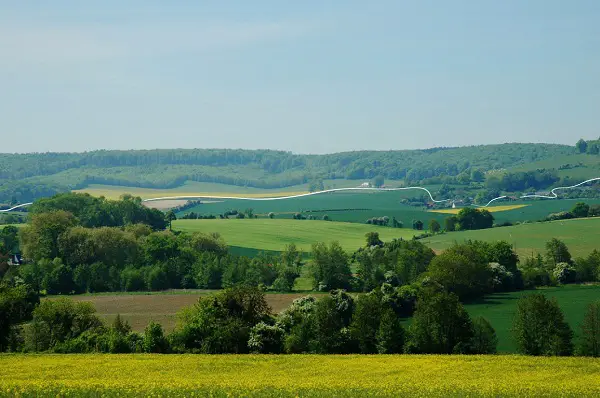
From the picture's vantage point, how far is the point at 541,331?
194 ft

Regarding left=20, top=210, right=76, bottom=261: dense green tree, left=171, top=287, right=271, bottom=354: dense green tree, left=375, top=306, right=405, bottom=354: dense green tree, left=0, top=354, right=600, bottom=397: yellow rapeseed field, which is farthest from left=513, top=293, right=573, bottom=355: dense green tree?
left=20, top=210, right=76, bottom=261: dense green tree

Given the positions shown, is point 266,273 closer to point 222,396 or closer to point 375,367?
point 375,367

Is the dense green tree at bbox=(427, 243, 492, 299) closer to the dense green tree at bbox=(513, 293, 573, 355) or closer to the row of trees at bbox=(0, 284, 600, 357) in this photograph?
the row of trees at bbox=(0, 284, 600, 357)

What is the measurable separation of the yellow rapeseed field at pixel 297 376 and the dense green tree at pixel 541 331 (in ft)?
15.7

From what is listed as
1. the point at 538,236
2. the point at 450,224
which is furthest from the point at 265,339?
the point at 450,224

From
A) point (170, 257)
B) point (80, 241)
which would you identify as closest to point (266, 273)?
point (170, 257)

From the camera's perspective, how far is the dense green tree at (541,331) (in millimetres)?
58500

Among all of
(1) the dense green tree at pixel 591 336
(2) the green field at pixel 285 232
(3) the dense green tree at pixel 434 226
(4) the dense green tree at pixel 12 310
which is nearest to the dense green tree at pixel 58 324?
(4) the dense green tree at pixel 12 310

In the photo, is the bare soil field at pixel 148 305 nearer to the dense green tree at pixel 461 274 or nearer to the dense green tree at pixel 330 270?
the dense green tree at pixel 330 270

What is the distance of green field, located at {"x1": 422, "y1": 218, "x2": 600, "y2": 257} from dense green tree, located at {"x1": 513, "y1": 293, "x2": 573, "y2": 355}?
2190 inches

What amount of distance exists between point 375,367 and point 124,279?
61299 millimetres

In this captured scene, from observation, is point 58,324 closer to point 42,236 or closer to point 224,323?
point 224,323

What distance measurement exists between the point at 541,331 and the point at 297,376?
19744mm

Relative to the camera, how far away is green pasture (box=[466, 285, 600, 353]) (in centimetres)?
6869
